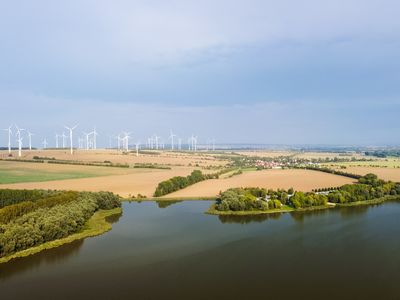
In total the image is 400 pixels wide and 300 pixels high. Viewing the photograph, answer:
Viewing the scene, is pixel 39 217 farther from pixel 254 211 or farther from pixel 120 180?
pixel 120 180

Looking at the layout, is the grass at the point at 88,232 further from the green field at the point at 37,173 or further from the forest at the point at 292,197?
the green field at the point at 37,173

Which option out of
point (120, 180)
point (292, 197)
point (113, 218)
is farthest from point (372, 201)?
point (120, 180)

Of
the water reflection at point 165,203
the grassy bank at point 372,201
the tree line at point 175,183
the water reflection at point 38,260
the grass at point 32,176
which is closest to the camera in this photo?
the water reflection at point 38,260

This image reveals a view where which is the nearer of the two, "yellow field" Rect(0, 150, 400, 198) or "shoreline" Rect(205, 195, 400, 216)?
"shoreline" Rect(205, 195, 400, 216)

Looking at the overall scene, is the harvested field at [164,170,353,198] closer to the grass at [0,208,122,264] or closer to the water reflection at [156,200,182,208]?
the water reflection at [156,200,182,208]

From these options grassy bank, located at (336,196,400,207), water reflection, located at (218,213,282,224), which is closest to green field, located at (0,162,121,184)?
water reflection, located at (218,213,282,224)

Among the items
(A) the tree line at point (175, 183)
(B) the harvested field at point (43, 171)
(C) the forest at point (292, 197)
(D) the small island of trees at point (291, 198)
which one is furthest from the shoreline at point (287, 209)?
(B) the harvested field at point (43, 171)
